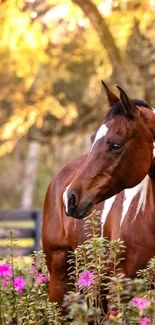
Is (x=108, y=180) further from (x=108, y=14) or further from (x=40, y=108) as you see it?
(x=40, y=108)

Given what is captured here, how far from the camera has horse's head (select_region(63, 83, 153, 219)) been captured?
522 cm

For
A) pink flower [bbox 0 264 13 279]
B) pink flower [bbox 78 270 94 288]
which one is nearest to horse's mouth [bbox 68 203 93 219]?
pink flower [bbox 78 270 94 288]

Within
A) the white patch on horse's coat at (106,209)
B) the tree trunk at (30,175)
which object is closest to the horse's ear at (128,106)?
the white patch on horse's coat at (106,209)

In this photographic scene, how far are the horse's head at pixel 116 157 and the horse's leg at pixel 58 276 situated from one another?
185cm

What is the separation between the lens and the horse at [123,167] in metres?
5.21

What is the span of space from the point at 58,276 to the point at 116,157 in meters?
2.06

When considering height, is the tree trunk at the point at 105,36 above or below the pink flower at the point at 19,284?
above

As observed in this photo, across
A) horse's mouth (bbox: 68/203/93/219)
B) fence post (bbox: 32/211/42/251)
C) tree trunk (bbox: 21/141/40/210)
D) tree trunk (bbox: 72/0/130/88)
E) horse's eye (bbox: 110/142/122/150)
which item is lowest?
horse's mouth (bbox: 68/203/93/219)

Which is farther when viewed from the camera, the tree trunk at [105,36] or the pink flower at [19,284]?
the tree trunk at [105,36]

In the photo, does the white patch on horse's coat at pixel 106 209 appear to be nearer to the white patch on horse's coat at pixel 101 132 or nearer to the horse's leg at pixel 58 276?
the white patch on horse's coat at pixel 101 132

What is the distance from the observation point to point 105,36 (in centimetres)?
1193

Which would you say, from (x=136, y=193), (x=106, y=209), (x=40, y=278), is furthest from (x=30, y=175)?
(x=136, y=193)

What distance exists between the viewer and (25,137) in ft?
Result: 69.1

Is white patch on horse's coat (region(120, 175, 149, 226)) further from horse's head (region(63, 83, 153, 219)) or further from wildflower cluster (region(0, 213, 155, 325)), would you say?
horse's head (region(63, 83, 153, 219))
